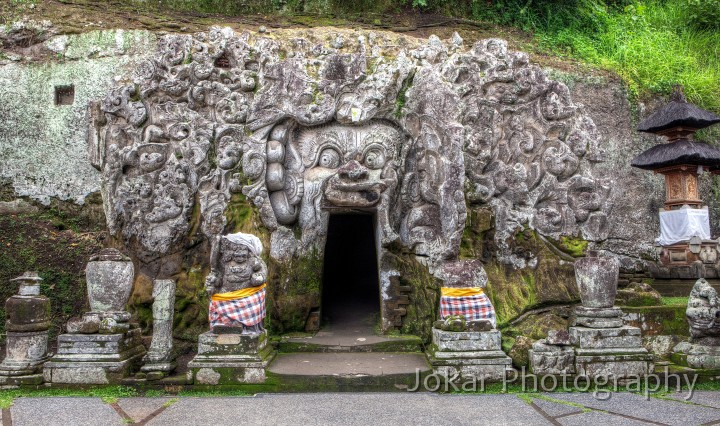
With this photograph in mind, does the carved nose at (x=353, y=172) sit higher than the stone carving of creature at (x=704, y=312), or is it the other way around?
the carved nose at (x=353, y=172)

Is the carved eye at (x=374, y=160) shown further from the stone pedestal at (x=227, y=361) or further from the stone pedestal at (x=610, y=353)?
the stone pedestal at (x=610, y=353)

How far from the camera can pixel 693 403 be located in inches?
222

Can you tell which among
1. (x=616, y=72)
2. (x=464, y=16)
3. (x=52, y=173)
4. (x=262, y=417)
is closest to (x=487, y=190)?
(x=262, y=417)

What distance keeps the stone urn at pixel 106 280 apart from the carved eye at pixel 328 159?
3063mm

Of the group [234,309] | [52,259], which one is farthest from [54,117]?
[234,309]

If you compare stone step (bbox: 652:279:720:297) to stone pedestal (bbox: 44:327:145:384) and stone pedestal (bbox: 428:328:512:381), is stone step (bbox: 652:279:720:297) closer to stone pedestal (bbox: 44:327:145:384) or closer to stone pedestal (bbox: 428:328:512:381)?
stone pedestal (bbox: 428:328:512:381)

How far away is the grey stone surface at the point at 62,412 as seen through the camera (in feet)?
17.0

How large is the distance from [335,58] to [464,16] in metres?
7.43

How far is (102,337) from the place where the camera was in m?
6.38

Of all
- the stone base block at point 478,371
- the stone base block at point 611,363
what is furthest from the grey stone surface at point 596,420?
the stone base block at point 478,371

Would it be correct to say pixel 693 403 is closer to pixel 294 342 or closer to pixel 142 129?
pixel 294 342

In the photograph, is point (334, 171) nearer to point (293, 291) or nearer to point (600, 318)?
point (293, 291)

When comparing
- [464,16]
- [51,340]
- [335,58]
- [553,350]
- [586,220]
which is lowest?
[51,340]

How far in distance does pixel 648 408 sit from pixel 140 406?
16.3ft
